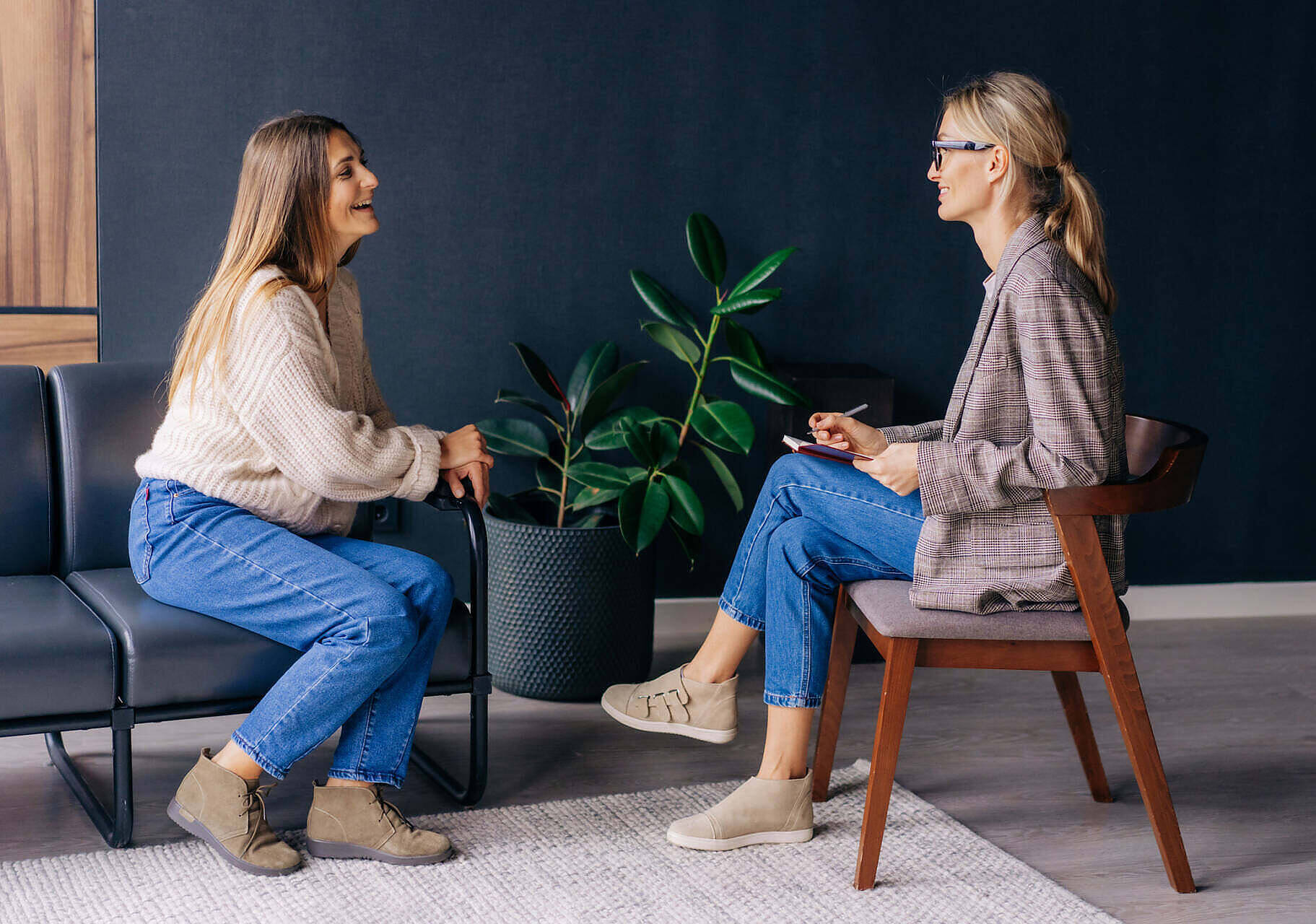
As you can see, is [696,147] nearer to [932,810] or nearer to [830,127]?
[830,127]

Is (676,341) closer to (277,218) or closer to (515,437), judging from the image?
(515,437)

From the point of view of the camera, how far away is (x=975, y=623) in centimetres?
193

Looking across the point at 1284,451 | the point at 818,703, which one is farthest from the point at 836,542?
the point at 1284,451

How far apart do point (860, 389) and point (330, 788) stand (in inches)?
65.5

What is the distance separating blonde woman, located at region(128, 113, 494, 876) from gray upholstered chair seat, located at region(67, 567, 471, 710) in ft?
0.10

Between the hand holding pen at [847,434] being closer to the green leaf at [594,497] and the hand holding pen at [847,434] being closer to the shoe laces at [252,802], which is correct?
the green leaf at [594,497]

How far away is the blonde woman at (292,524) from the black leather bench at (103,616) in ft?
0.17

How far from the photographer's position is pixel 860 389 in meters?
3.08

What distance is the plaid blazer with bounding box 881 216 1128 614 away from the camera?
6.21ft

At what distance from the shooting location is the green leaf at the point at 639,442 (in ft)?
9.08

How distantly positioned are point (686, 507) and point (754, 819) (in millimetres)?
838

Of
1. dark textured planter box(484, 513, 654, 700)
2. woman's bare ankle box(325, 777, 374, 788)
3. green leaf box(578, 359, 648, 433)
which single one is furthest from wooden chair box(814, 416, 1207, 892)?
green leaf box(578, 359, 648, 433)

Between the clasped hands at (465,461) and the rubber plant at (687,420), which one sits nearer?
the clasped hands at (465,461)

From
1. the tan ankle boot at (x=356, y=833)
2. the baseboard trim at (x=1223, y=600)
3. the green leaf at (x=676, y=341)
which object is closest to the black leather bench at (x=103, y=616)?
the tan ankle boot at (x=356, y=833)
